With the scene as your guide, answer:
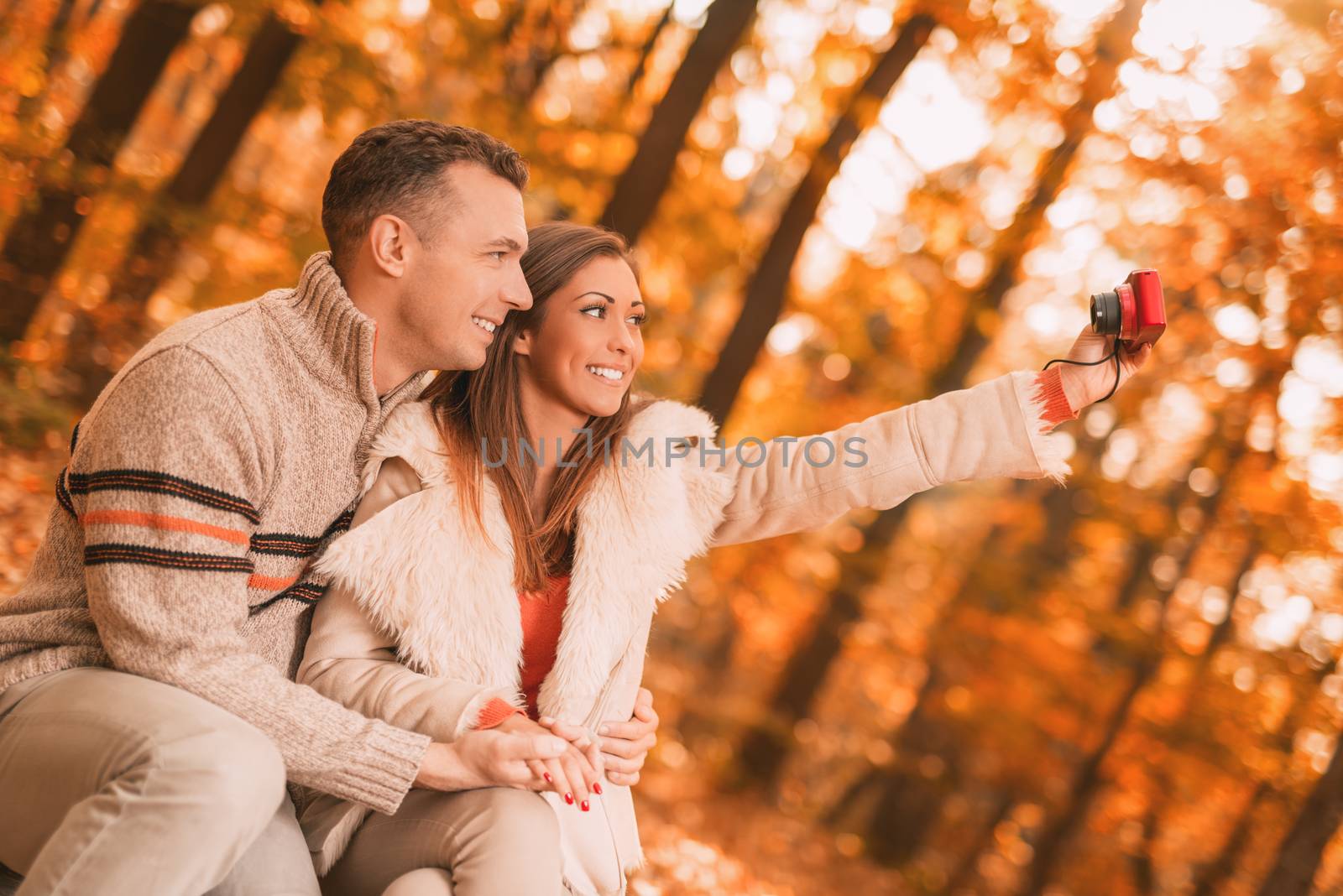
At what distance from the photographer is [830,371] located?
387 inches

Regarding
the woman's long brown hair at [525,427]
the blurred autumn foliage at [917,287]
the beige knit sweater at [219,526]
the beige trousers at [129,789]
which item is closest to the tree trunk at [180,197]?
the blurred autumn foliage at [917,287]

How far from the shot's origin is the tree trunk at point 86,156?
5.84 metres

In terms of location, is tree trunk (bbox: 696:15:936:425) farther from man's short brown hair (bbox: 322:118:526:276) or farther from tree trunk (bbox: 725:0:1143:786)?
man's short brown hair (bbox: 322:118:526:276)

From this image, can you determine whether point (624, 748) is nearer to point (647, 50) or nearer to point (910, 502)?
point (647, 50)

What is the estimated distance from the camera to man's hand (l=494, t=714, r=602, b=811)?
217 centimetres

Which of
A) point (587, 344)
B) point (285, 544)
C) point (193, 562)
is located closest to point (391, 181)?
point (587, 344)

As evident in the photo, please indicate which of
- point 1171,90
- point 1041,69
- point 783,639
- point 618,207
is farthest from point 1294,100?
point 783,639

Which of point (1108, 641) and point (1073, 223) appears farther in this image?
point (1108, 641)

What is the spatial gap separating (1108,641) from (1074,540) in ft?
3.16

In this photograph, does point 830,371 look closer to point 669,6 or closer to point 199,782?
point 669,6

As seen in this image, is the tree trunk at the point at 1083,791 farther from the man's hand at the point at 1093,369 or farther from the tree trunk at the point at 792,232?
the man's hand at the point at 1093,369

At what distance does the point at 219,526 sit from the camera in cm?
204

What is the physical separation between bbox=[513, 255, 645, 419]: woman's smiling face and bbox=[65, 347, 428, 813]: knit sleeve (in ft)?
2.84

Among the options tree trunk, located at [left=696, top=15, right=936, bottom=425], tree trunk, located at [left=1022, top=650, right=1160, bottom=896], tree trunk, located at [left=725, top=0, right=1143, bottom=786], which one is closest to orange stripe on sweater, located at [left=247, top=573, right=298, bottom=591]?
tree trunk, located at [left=696, top=15, right=936, bottom=425]
